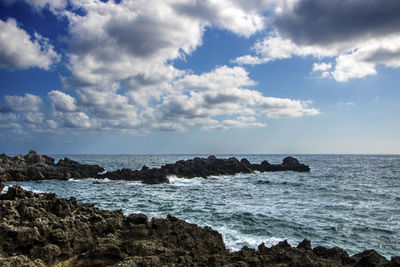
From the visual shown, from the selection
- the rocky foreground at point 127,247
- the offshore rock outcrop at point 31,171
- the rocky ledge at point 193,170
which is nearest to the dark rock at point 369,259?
the rocky foreground at point 127,247

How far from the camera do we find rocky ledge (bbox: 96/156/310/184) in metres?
42.7

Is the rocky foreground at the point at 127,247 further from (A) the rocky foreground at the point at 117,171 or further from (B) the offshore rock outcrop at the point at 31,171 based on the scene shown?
(B) the offshore rock outcrop at the point at 31,171

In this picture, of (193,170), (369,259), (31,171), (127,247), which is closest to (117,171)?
(31,171)

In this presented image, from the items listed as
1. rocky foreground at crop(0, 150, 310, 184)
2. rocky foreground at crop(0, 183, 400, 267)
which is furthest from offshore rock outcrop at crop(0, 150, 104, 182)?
rocky foreground at crop(0, 183, 400, 267)

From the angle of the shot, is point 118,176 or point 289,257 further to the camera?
point 118,176

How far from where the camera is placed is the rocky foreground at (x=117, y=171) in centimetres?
4138

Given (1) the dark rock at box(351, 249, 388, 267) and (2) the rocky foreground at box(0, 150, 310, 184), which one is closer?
(1) the dark rock at box(351, 249, 388, 267)

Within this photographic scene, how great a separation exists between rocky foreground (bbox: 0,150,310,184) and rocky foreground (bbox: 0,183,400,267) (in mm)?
29076

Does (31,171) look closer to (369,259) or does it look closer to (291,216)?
(291,216)

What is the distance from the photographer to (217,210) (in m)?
20.5

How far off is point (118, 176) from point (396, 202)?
35.6 meters

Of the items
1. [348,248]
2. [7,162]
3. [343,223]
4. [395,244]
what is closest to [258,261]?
[348,248]

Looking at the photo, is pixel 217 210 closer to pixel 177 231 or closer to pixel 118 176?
pixel 177 231

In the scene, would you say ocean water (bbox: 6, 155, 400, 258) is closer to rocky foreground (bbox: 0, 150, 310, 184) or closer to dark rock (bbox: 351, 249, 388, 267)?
dark rock (bbox: 351, 249, 388, 267)
